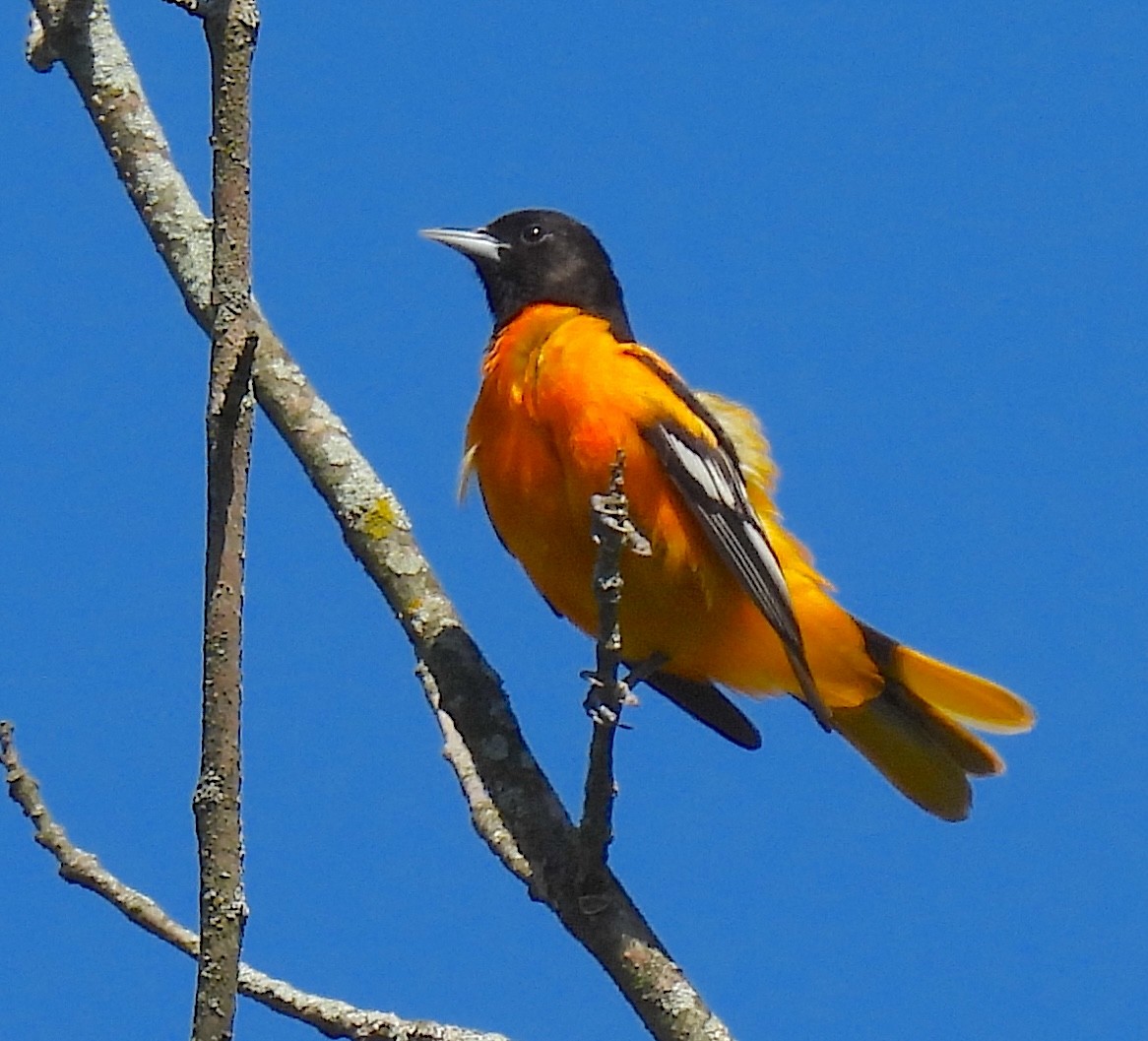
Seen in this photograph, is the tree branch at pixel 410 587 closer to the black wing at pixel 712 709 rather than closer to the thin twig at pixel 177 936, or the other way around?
the thin twig at pixel 177 936

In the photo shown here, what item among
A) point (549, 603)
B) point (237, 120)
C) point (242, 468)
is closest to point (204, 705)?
point (242, 468)

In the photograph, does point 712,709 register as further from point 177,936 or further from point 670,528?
point 177,936

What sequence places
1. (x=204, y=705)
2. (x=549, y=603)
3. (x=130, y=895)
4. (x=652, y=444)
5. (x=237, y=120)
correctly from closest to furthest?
(x=204, y=705), (x=237, y=120), (x=130, y=895), (x=652, y=444), (x=549, y=603)

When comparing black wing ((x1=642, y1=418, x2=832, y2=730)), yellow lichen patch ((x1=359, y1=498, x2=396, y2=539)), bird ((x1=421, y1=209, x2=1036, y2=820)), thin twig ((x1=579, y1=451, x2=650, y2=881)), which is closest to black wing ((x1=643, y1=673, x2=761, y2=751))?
bird ((x1=421, y1=209, x2=1036, y2=820))

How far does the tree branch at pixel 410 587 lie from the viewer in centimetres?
322

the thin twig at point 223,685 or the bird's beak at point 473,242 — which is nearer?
the thin twig at point 223,685

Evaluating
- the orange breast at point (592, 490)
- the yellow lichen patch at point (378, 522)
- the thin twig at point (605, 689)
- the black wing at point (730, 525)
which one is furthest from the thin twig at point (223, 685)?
the black wing at point (730, 525)

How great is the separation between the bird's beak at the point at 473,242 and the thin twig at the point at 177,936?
2609mm

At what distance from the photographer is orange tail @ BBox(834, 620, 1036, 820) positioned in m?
5.00

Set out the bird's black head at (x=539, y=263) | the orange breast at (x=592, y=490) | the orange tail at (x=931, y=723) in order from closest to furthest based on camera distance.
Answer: the orange breast at (x=592, y=490), the orange tail at (x=931, y=723), the bird's black head at (x=539, y=263)

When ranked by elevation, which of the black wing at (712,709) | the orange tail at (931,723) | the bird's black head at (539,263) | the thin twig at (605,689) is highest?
the bird's black head at (539,263)

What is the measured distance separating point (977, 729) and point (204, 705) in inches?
128

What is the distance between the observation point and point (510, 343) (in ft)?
15.1

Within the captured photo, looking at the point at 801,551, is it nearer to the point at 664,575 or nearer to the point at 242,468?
the point at 664,575
